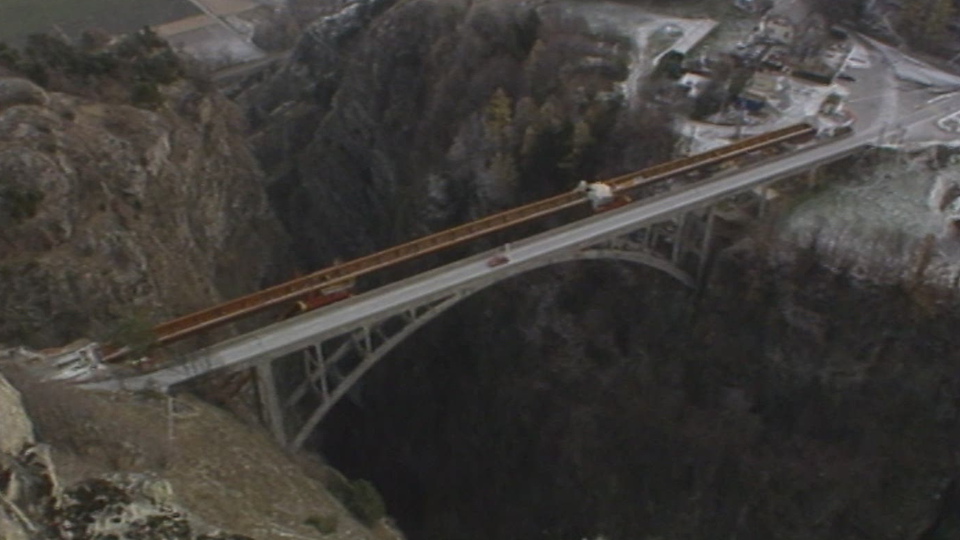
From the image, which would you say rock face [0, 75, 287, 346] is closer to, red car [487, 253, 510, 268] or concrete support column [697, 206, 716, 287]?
red car [487, 253, 510, 268]

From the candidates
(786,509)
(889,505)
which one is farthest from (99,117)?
(889,505)

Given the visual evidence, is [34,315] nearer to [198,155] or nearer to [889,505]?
[198,155]

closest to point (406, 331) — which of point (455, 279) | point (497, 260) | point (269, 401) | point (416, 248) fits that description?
point (455, 279)

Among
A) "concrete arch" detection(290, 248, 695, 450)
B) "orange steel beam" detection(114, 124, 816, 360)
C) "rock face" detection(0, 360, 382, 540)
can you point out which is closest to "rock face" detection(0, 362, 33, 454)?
"rock face" detection(0, 360, 382, 540)

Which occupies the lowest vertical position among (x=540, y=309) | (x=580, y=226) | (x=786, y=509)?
(x=786, y=509)

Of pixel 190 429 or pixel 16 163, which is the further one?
pixel 16 163

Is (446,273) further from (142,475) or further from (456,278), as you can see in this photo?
(142,475)

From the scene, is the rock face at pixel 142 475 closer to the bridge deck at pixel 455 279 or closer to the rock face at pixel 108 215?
the bridge deck at pixel 455 279
